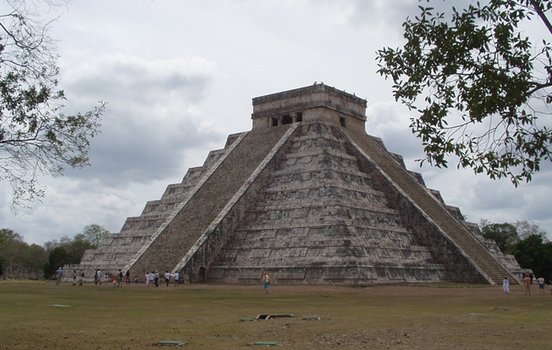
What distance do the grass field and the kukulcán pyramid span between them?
525 cm

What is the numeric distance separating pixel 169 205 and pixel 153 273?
892 centimetres

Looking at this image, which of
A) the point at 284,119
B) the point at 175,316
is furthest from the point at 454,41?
the point at 284,119

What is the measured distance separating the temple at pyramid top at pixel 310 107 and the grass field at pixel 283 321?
16324mm

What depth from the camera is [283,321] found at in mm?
13578

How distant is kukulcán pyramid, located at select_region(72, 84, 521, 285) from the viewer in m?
28.0

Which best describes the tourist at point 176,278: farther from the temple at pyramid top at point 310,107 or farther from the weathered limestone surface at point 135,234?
the temple at pyramid top at point 310,107

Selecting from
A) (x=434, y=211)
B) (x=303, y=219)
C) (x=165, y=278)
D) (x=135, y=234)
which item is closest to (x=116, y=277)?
(x=165, y=278)

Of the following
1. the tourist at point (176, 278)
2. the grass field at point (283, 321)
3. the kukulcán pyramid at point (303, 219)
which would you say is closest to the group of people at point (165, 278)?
the tourist at point (176, 278)

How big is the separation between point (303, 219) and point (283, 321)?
52.5 ft

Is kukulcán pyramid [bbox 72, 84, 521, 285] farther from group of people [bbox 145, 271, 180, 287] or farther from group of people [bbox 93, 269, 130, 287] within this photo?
group of people [bbox 145, 271, 180, 287]

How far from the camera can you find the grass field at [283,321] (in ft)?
34.7

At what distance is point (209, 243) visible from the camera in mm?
29922

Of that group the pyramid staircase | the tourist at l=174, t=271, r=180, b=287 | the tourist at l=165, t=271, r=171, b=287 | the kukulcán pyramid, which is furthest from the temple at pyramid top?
the tourist at l=165, t=271, r=171, b=287

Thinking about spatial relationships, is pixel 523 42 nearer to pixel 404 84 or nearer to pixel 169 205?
pixel 404 84
